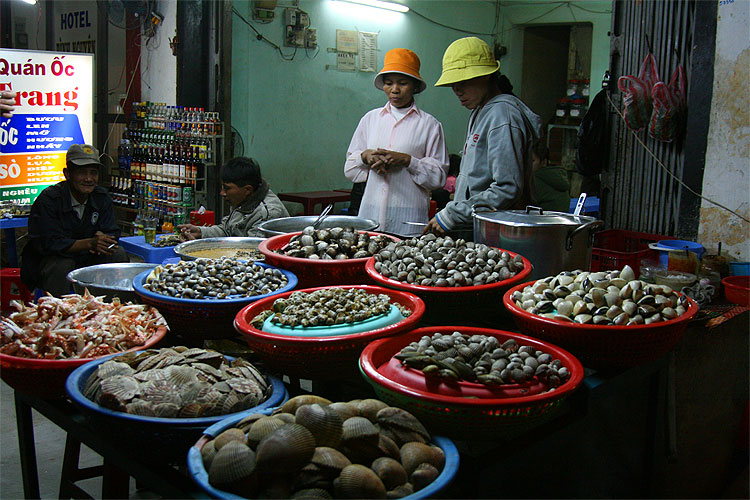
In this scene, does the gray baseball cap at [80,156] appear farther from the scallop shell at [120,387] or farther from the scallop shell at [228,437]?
the scallop shell at [228,437]

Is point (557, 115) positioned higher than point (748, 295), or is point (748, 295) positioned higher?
point (557, 115)

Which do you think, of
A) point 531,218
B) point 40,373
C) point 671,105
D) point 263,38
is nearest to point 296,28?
point 263,38

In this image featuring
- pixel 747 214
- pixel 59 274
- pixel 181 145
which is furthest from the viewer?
pixel 181 145

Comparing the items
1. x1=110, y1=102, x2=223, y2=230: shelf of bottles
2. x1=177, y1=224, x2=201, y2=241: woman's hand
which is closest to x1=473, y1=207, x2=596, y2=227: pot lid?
x1=177, y1=224, x2=201, y2=241: woman's hand

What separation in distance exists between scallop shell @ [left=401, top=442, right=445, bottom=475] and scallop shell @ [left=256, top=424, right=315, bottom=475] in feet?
0.58

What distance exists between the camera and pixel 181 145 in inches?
245

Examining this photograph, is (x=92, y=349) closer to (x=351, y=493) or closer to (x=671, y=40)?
(x=351, y=493)

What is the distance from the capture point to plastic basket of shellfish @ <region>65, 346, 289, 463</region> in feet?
4.33

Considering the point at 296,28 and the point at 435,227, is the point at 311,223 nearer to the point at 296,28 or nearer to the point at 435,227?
the point at 435,227

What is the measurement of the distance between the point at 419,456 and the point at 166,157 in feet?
18.7

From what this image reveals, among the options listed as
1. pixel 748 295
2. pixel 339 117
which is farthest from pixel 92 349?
pixel 339 117

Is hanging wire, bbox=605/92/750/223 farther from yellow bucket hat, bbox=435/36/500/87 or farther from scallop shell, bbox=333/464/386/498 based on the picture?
scallop shell, bbox=333/464/386/498

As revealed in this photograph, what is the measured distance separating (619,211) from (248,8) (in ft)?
15.6

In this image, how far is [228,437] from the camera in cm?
121
